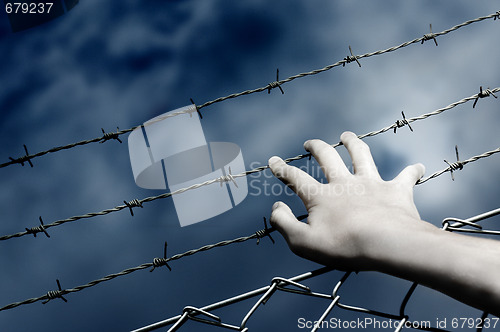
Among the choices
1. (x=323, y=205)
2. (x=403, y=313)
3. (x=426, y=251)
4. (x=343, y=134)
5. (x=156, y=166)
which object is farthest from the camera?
(x=156, y=166)

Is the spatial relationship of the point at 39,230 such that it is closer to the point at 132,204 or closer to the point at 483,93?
the point at 132,204

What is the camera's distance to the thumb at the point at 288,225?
1.70 m

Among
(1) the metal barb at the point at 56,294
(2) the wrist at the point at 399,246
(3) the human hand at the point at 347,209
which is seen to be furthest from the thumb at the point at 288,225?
(1) the metal barb at the point at 56,294

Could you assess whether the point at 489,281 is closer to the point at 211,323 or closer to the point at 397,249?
the point at 397,249

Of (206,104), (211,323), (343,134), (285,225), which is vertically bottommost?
(211,323)

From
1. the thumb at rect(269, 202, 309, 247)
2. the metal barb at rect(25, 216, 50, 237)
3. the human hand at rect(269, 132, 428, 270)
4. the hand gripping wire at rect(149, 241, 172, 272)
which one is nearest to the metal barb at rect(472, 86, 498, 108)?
the human hand at rect(269, 132, 428, 270)

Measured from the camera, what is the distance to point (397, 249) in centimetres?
146

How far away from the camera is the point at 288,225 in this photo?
175 cm

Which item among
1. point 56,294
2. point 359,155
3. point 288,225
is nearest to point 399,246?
point 288,225

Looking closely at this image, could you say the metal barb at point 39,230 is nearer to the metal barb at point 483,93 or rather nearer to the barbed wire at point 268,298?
the barbed wire at point 268,298

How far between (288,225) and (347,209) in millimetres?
236

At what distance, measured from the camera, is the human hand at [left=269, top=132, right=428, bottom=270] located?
154cm

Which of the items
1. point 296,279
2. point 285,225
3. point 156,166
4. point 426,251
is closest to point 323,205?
point 285,225

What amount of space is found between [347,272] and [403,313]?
23cm
